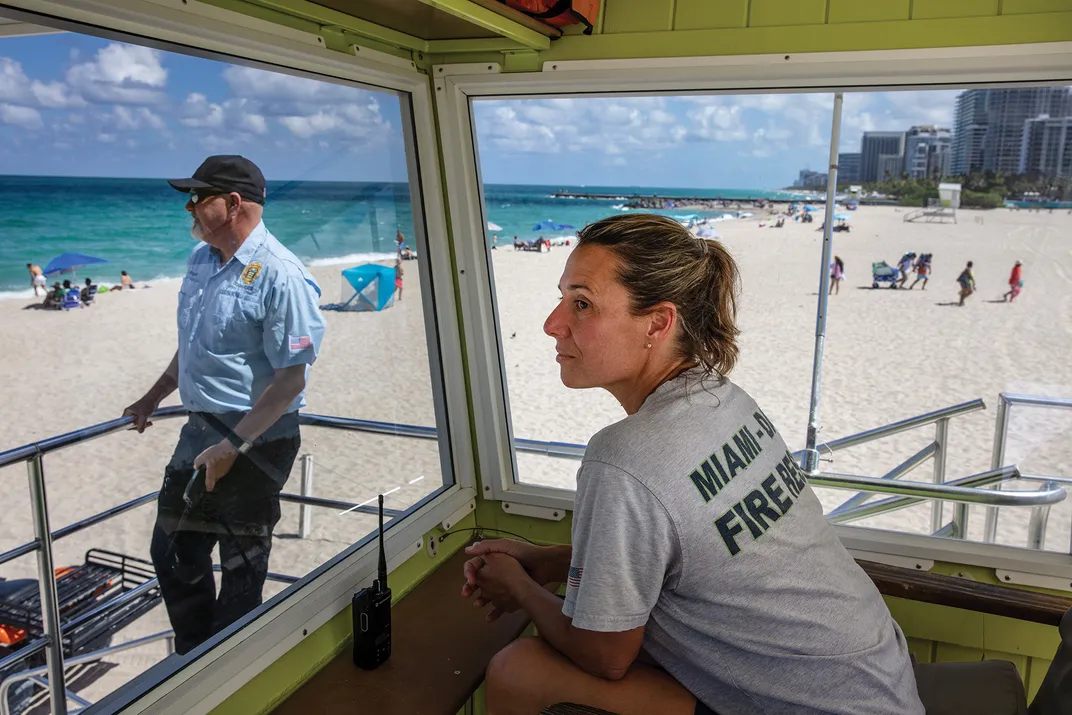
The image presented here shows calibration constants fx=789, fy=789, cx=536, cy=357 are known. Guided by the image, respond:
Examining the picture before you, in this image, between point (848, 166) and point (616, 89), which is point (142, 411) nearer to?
point (616, 89)

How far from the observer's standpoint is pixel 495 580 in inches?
74.3

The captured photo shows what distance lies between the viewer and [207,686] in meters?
1.72

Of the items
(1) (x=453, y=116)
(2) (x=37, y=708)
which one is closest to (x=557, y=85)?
(1) (x=453, y=116)

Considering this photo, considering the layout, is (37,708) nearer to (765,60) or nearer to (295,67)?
(295,67)

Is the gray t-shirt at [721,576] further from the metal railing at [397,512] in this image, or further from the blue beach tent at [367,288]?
the blue beach tent at [367,288]


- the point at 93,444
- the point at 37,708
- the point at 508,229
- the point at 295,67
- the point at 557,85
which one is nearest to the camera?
the point at 37,708

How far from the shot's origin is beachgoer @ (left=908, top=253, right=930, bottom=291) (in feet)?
9.46

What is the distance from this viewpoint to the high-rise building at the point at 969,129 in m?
2.24

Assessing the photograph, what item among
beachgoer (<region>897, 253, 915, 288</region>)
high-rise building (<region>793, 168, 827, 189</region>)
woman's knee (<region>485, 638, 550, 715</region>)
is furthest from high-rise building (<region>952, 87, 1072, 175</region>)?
woman's knee (<region>485, 638, 550, 715</region>)

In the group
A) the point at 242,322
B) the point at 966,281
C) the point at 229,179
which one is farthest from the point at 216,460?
the point at 966,281

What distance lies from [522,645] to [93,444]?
1030 mm

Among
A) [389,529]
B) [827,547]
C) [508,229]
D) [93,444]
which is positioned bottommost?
[389,529]

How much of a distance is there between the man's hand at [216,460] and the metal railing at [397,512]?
0.40ft

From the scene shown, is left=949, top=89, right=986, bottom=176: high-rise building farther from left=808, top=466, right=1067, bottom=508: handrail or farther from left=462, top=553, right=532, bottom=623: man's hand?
left=462, top=553, right=532, bottom=623: man's hand
